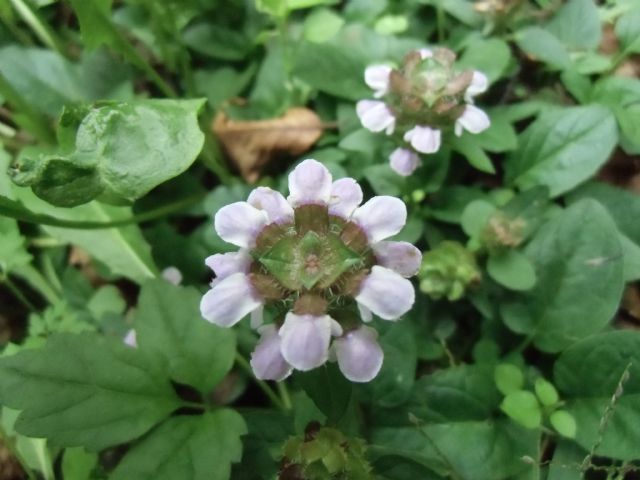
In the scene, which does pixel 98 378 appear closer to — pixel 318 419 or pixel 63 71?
pixel 318 419

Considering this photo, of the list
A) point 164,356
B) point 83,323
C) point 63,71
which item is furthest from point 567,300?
point 63,71

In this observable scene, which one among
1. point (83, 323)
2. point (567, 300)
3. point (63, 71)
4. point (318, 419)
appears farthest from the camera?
point (63, 71)

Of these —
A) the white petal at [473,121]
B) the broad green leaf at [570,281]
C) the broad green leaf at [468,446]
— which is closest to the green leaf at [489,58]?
the white petal at [473,121]

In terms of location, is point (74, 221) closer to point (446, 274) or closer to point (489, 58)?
point (446, 274)

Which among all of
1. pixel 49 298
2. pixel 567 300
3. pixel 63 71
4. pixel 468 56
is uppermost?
pixel 63 71

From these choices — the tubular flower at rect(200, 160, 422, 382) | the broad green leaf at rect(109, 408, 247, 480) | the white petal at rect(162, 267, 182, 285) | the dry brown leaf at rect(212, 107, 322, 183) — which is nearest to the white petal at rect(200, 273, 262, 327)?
the tubular flower at rect(200, 160, 422, 382)

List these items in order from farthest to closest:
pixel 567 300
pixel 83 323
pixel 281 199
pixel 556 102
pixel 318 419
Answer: pixel 556 102, pixel 83 323, pixel 567 300, pixel 318 419, pixel 281 199

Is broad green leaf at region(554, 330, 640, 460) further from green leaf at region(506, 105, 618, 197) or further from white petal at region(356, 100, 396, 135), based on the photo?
white petal at region(356, 100, 396, 135)

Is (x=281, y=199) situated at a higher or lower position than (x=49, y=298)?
→ higher
